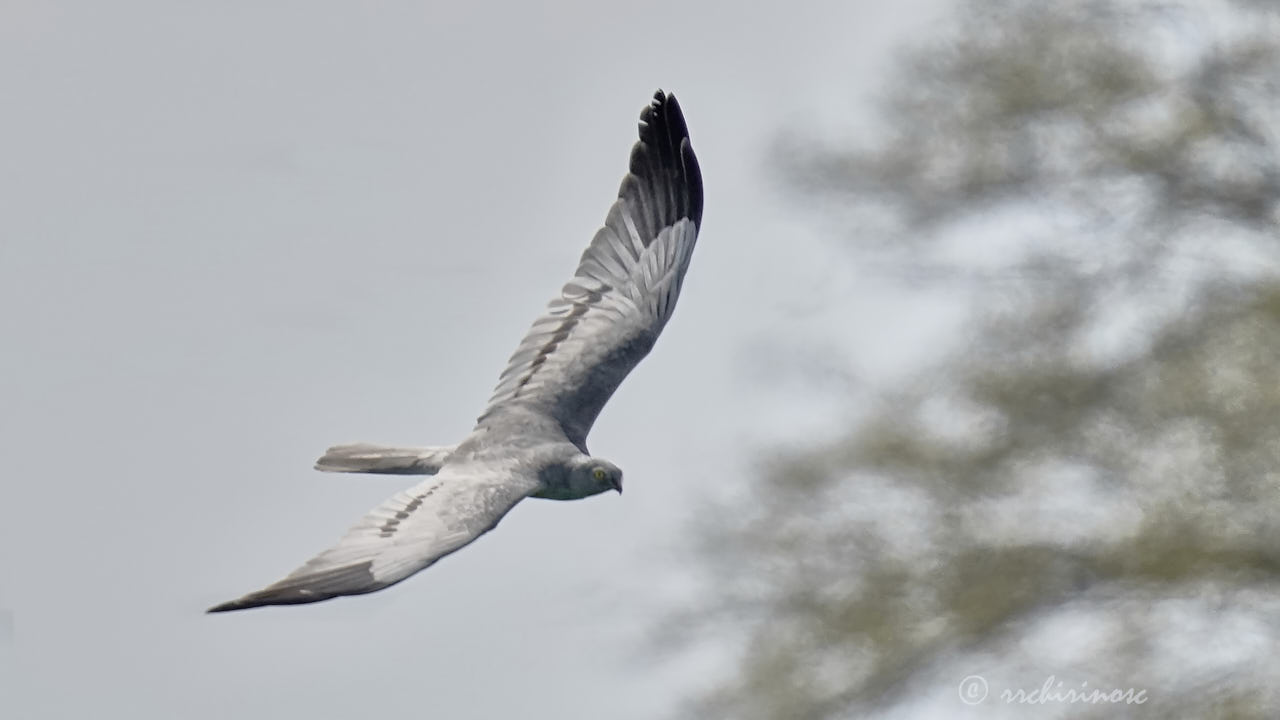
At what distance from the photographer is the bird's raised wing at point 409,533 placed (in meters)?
6.99

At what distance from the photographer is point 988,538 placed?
11.5 metres

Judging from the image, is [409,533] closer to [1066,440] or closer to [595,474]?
[595,474]

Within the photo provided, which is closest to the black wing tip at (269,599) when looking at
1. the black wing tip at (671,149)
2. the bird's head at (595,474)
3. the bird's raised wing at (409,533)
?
the bird's raised wing at (409,533)

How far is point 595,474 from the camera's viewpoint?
8406mm

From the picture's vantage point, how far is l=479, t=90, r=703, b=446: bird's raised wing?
9.10 metres

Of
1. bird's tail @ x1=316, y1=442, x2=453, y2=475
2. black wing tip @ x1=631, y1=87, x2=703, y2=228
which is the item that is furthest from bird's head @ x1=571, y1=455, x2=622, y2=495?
black wing tip @ x1=631, y1=87, x2=703, y2=228

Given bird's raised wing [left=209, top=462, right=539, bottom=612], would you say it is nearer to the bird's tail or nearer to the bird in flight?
the bird in flight

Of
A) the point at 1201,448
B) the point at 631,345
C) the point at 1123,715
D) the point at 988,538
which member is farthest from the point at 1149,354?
the point at 631,345

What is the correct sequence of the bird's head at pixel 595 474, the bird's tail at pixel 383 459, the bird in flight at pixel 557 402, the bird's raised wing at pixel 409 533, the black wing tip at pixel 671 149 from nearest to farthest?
the bird's raised wing at pixel 409 533 → the bird in flight at pixel 557 402 → the bird's head at pixel 595 474 → the bird's tail at pixel 383 459 → the black wing tip at pixel 671 149

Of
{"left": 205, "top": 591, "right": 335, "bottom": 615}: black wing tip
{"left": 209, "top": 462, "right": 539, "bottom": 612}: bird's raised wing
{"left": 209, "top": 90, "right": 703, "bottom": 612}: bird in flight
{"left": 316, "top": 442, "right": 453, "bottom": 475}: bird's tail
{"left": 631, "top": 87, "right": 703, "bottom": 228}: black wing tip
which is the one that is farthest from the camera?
{"left": 631, "top": 87, "right": 703, "bottom": 228}: black wing tip

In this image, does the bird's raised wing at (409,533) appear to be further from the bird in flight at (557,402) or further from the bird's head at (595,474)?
the bird's head at (595,474)

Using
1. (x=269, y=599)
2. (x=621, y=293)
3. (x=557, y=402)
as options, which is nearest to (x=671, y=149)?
(x=621, y=293)

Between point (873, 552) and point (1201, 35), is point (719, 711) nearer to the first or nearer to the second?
point (873, 552)

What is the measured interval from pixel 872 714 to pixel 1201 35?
16.8ft
